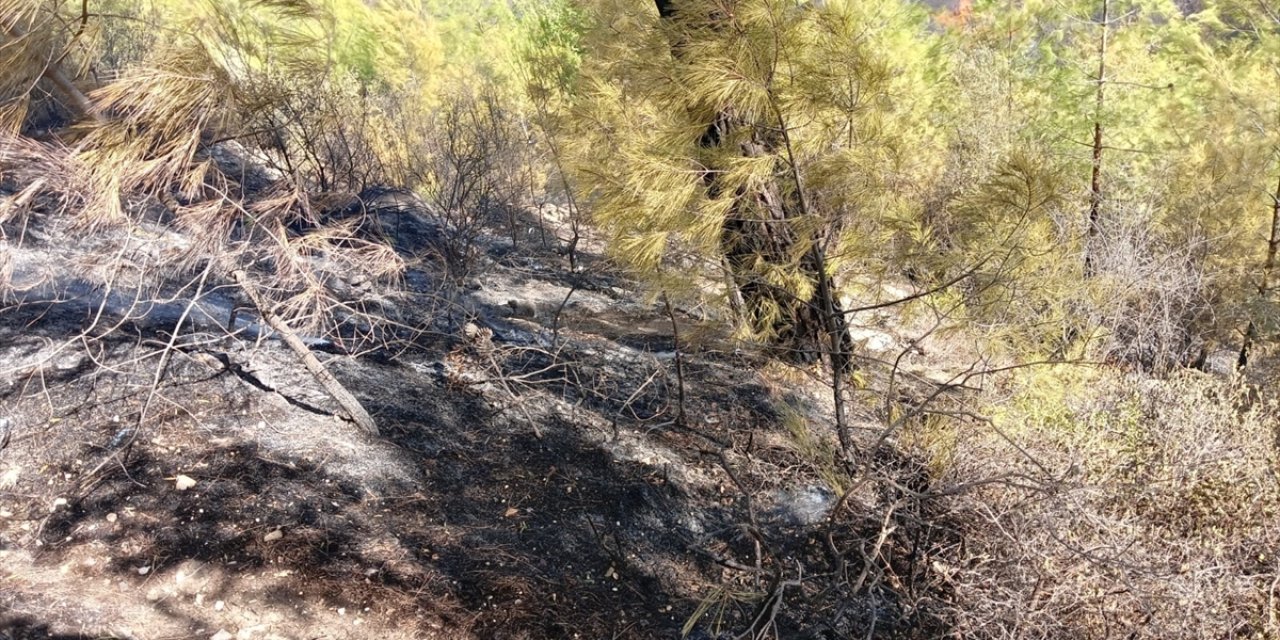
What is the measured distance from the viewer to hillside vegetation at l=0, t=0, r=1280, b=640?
2459mm

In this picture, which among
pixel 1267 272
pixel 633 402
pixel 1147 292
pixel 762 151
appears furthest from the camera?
pixel 1267 272

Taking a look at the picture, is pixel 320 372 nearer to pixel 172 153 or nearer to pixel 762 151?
pixel 172 153

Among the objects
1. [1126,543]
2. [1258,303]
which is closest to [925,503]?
[1126,543]

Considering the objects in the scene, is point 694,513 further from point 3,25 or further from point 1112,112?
point 1112,112

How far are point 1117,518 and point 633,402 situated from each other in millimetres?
2449

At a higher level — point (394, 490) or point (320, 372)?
point (320, 372)

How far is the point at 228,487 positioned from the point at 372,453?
2.05 ft

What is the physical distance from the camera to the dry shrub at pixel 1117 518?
2.32 m

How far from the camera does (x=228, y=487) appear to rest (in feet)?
10.3

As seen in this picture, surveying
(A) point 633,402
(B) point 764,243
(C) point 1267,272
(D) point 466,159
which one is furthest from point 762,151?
(C) point 1267,272

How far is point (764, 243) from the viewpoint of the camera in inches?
121

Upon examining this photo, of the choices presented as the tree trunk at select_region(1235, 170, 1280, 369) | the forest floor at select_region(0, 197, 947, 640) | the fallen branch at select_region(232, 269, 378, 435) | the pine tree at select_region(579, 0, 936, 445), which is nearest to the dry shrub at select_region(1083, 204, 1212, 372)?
the tree trunk at select_region(1235, 170, 1280, 369)

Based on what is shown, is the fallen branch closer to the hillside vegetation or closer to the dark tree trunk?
the hillside vegetation

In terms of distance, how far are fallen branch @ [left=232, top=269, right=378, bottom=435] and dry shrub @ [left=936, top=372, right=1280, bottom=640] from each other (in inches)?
109
